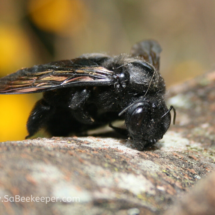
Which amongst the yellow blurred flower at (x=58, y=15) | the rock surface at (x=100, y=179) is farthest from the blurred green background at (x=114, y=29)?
the rock surface at (x=100, y=179)

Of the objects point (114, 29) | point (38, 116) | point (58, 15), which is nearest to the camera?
point (38, 116)

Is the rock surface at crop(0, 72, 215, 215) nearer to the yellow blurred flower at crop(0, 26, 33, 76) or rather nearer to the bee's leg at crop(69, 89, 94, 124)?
the bee's leg at crop(69, 89, 94, 124)

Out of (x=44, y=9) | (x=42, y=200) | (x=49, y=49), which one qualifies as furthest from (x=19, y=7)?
(x=42, y=200)

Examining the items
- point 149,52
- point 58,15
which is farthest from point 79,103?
point 58,15

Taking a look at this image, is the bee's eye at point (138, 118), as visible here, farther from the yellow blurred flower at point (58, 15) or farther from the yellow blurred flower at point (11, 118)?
the yellow blurred flower at point (58, 15)

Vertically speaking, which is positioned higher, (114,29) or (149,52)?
(114,29)

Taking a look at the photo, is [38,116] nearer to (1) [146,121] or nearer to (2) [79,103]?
(2) [79,103]

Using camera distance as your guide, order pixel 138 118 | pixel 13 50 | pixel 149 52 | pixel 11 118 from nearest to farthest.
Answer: pixel 138 118
pixel 149 52
pixel 11 118
pixel 13 50
